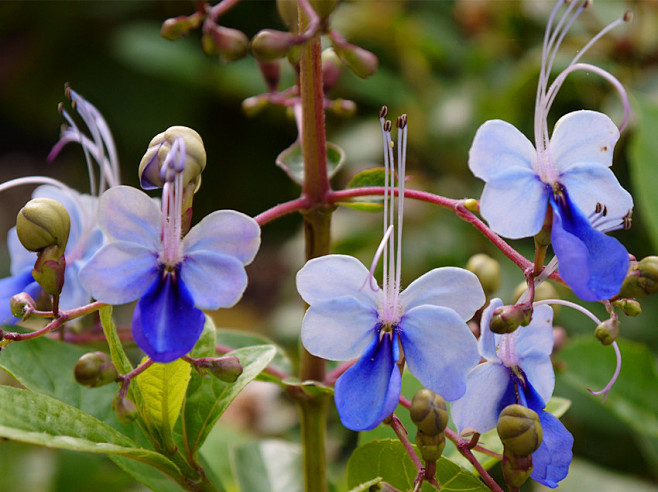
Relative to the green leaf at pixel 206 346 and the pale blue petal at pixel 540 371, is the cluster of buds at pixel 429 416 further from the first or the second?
the green leaf at pixel 206 346

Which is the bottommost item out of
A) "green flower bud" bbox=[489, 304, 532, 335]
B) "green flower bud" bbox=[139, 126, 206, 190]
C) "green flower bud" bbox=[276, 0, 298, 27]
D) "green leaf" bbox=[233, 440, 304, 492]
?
"green leaf" bbox=[233, 440, 304, 492]

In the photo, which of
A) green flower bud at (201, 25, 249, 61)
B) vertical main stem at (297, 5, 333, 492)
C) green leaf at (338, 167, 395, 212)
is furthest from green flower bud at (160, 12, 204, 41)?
green leaf at (338, 167, 395, 212)

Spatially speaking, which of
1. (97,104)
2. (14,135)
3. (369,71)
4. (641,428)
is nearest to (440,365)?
(369,71)

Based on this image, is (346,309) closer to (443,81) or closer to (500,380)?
(500,380)

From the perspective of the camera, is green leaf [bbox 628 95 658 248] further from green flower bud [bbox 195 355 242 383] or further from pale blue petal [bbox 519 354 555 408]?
green flower bud [bbox 195 355 242 383]

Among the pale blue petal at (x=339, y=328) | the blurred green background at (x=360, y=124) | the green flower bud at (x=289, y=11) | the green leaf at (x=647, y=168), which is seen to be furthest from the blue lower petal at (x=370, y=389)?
the green leaf at (x=647, y=168)

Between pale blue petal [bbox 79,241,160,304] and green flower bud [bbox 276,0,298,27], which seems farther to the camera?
green flower bud [bbox 276,0,298,27]
